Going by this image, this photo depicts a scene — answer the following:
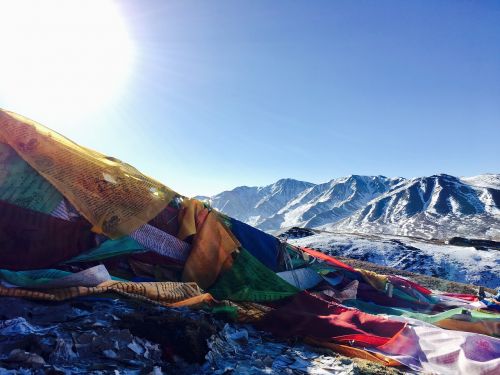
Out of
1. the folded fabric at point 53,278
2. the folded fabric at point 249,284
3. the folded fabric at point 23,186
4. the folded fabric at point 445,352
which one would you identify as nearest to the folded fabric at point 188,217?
the folded fabric at point 249,284

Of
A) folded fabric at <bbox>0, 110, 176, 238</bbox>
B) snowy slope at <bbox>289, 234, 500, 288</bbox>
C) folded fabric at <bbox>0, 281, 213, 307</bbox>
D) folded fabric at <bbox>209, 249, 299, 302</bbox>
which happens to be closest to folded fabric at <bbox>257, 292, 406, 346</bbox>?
folded fabric at <bbox>209, 249, 299, 302</bbox>

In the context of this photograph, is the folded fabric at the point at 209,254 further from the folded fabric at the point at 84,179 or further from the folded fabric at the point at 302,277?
the folded fabric at the point at 302,277

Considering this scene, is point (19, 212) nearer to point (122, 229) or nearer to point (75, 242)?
point (75, 242)

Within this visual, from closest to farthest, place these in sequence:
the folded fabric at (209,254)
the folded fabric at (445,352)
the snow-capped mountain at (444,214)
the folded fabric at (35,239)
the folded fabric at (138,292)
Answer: the folded fabric at (138,292), the folded fabric at (445,352), the folded fabric at (35,239), the folded fabric at (209,254), the snow-capped mountain at (444,214)

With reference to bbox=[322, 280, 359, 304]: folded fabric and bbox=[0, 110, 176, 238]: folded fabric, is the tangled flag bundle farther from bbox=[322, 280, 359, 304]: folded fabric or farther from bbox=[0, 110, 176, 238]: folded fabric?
bbox=[322, 280, 359, 304]: folded fabric

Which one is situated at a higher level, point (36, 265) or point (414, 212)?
point (414, 212)

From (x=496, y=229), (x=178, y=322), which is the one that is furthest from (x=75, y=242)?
(x=496, y=229)
